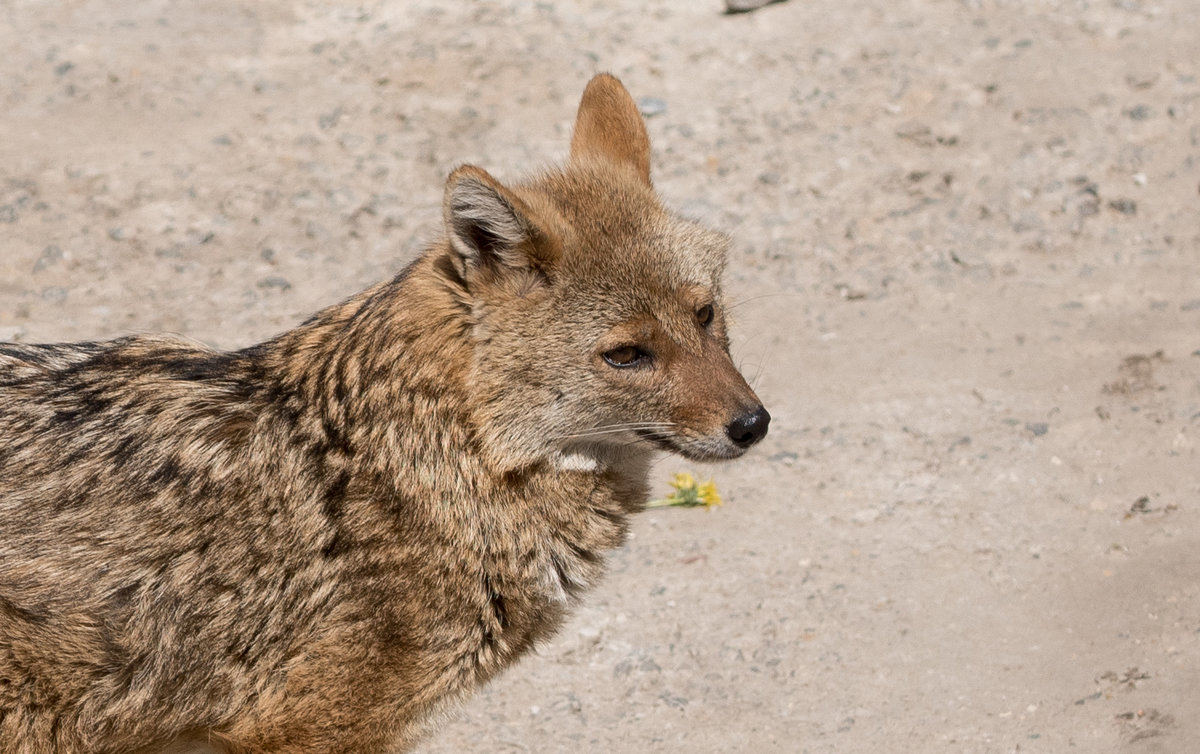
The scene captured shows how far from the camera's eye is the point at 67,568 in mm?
4156

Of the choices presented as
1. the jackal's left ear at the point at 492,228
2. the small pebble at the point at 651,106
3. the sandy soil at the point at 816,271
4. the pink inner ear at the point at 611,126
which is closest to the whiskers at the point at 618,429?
the jackal's left ear at the point at 492,228

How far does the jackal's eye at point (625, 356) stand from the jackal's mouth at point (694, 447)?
254 millimetres

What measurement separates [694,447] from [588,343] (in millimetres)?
537

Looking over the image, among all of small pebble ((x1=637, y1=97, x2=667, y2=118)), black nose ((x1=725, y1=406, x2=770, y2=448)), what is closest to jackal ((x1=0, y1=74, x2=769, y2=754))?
black nose ((x1=725, y1=406, x2=770, y2=448))

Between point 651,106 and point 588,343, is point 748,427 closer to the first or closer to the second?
point 588,343

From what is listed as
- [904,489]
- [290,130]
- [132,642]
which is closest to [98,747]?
[132,642]

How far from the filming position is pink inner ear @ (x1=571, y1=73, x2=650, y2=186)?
16.8ft

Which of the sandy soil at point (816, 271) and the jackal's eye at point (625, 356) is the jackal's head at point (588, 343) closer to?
the jackal's eye at point (625, 356)

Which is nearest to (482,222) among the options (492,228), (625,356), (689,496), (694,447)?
(492,228)

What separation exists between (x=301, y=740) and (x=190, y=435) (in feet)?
3.62

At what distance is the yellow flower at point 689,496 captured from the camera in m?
6.73

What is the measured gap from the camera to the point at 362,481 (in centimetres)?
437

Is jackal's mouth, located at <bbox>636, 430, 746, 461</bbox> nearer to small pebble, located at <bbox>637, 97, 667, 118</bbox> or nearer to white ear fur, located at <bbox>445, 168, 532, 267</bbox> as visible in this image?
white ear fur, located at <bbox>445, 168, 532, 267</bbox>

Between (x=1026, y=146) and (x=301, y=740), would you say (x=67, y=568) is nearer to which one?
(x=301, y=740)
